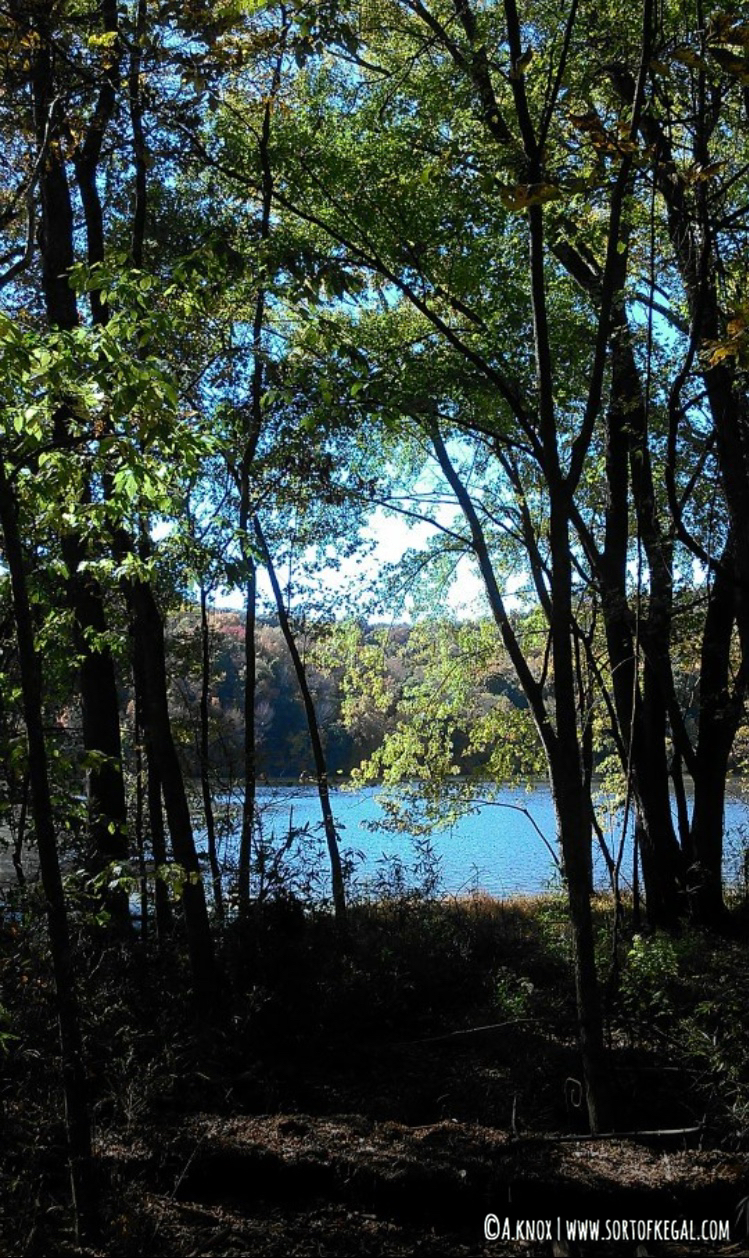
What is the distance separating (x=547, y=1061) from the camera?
482 centimetres

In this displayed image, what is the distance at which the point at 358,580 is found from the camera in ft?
39.9

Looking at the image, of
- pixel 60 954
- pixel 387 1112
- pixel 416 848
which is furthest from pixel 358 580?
pixel 60 954

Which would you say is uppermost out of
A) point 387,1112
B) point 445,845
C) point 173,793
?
point 173,793

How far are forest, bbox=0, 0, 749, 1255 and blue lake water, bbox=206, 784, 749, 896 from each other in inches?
11.7

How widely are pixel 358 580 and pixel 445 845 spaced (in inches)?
258

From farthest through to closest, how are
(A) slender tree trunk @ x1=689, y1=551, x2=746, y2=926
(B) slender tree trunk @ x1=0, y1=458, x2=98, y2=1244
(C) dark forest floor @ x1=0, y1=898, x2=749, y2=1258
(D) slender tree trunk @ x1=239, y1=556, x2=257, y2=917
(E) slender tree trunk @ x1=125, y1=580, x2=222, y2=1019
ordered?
(A) slender tree trunk @ x1=689, y1=551, x2=746, y2=926 → (D) slender tree trunk @ x1=239, y1=556, x2=257, y2=917 → (E) slender tree trunk @ x1=125, y1=580, x2=222, y2=1019 → (C) dark forest floor @ x1=0, y1=898, x2=749, y2=1258 → (B) slender tree trunk @ x1=0, y1=458, x2=98, y2=1244

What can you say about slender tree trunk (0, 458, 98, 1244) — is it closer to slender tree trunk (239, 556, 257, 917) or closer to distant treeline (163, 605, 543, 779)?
slender tree trunk (239, 556, 257, 917)

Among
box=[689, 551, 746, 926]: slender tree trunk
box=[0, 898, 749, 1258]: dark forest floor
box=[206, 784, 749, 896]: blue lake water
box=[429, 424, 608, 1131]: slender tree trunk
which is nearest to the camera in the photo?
box=[0, 898, 749, 1258]: dark forest floor

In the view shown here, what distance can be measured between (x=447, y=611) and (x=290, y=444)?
14.6ft

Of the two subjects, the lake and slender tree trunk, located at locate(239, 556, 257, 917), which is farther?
the lake

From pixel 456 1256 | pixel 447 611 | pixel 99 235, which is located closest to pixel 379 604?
pixel 447 611

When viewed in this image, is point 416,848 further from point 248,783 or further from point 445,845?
point 445,845

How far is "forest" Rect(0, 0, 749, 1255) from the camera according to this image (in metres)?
3.22

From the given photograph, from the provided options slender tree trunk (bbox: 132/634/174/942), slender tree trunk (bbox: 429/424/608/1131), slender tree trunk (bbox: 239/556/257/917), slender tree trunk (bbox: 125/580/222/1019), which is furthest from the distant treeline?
slender tree trunk (bbox: 429/424/608/1131)
